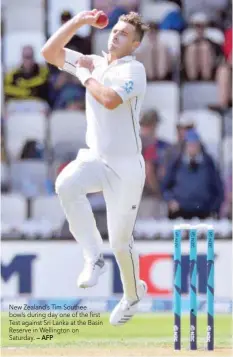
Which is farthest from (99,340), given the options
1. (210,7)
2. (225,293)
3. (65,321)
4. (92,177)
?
(210,7)

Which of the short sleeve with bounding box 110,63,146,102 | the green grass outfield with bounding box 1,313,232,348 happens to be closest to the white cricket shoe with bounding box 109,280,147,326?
the green grass outfield with bounding box 1,313,232,348

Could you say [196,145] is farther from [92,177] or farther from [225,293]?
[92,177]

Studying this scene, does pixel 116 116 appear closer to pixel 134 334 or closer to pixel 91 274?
pixel 91 274

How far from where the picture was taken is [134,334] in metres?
8.62

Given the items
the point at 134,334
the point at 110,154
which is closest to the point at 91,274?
the point at 110,154

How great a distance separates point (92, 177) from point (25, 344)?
1.35 metres

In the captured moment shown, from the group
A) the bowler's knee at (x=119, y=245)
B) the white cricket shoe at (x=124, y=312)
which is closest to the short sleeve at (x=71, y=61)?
the bowler's knee at (x=119, y=245)

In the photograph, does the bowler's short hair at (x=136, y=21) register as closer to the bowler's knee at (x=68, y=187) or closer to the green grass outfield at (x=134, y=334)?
the bowler's knee at (x=68, y=187)

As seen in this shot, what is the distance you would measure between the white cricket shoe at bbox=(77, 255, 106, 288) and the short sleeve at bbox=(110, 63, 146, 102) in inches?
36.2

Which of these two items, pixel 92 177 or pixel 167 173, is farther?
pixel 167 173

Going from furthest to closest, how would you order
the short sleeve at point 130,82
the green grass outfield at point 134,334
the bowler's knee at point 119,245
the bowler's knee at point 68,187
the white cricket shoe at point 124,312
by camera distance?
the green grass outfield at point 134,334
the white cricket shoe at point 124,312
the bowler's knee at point 119,245
the bowler's knee at point 68,187
the short sleeve at point 130,82

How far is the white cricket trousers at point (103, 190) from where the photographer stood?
6496mm

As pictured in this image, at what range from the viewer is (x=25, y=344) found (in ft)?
23.9

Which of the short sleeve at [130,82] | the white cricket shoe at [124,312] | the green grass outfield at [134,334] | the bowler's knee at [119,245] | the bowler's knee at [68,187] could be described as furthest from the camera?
the green grass outfield at [134,334]
